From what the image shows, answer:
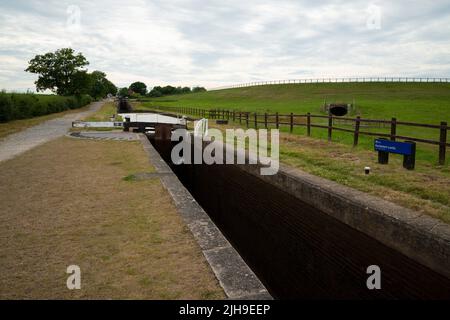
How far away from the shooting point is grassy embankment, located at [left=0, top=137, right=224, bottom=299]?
300 cm

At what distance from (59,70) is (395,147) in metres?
54.7

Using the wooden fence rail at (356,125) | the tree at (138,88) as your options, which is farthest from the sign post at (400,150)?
the tree at (138,88)

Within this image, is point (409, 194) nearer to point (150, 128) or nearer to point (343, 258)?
point (343, 258)

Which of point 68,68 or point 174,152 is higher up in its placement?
point 68,68

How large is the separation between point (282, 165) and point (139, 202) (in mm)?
4014

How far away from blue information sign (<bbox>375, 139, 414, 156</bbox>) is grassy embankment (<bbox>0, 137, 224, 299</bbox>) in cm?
519

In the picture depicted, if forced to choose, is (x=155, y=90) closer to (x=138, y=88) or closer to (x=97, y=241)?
(x=138, y=88)

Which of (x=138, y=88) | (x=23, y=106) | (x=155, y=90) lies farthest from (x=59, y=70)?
(x=138, y=88)

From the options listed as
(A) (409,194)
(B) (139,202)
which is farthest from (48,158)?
(A) (409,194)

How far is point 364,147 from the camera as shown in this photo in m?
11.2

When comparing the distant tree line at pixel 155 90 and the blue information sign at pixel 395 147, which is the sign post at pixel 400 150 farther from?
the distant tree line at pixel 155 90

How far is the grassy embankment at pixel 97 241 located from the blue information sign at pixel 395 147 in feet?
17.0

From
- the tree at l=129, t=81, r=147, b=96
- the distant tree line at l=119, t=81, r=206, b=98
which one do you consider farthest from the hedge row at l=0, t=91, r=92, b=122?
the tree at l=129, t=81, r=147, b=96
